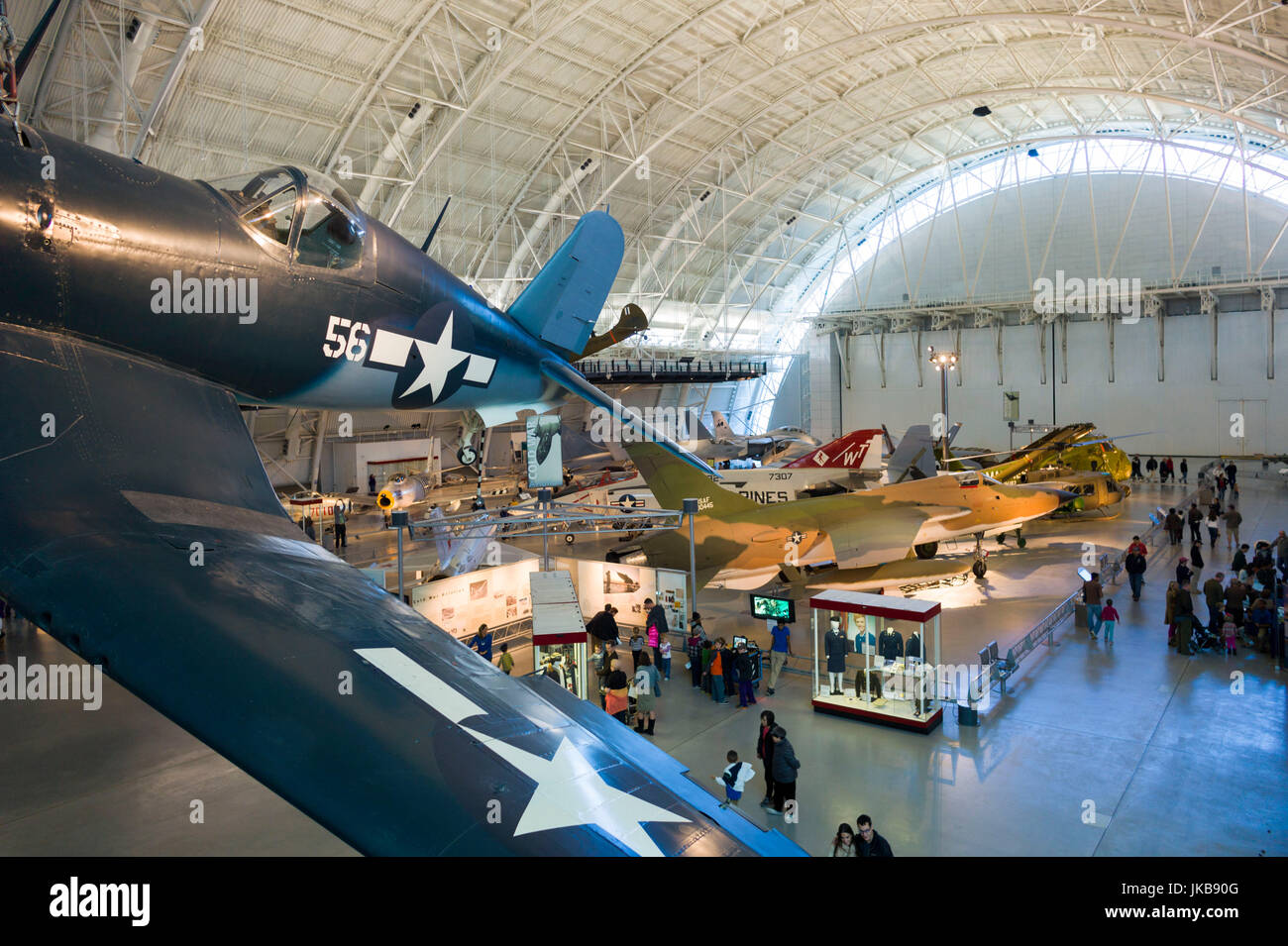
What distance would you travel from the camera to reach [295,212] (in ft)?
15.2

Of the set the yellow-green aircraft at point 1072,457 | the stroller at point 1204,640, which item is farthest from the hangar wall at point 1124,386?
the stroller at point 1204,640

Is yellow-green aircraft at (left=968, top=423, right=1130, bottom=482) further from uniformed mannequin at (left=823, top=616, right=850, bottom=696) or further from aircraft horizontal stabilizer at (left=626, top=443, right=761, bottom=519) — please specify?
uniformed mannequin at (left=823, top=616, right=850, bottom=696)

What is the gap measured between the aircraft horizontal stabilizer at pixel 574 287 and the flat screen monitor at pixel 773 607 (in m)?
7.04

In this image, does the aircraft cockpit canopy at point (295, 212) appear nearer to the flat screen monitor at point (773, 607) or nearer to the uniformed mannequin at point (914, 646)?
the uniformed mannequin at point (914, 646)

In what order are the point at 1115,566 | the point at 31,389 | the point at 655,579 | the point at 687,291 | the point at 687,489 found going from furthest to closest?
1. the point at 687,291
2. the point at 1115,566
3. the point at 687,489
4. the point at 655,579
5. the point at 31,389

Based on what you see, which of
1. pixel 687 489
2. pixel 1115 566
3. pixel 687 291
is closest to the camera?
pixel 687 489

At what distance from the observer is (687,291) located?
44.2 metres

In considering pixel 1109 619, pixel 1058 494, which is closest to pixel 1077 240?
pixel 1058 494

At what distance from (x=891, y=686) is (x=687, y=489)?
22.6 feet

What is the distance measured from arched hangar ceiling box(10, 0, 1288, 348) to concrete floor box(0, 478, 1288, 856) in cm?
1515

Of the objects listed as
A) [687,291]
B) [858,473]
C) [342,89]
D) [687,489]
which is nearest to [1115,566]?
[858,473]

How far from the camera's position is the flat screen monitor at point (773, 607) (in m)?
13.4

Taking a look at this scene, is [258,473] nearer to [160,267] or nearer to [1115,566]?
[160,267]

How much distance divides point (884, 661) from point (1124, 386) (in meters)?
36.6
